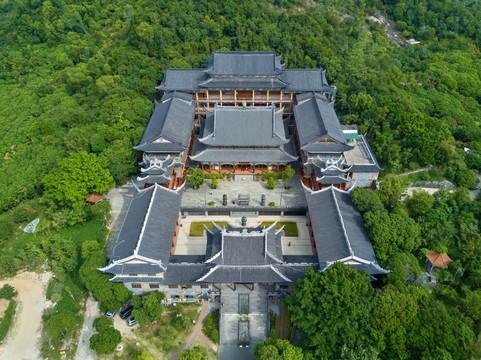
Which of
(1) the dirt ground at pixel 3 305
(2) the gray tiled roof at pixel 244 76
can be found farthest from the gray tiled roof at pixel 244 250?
(2) the gray tiled roof at pixel 244 76

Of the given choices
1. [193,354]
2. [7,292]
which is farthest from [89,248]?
[193,354]

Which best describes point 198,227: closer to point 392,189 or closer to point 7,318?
point 7,318

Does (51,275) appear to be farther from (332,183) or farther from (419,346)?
(419,346)

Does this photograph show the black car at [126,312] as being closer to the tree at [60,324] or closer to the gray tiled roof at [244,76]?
the tree at [60,324]

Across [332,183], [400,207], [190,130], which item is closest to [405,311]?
[400,207]

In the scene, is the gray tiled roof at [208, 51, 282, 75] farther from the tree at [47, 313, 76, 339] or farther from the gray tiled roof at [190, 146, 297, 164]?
the tree at [47, 313, 76, 339]
